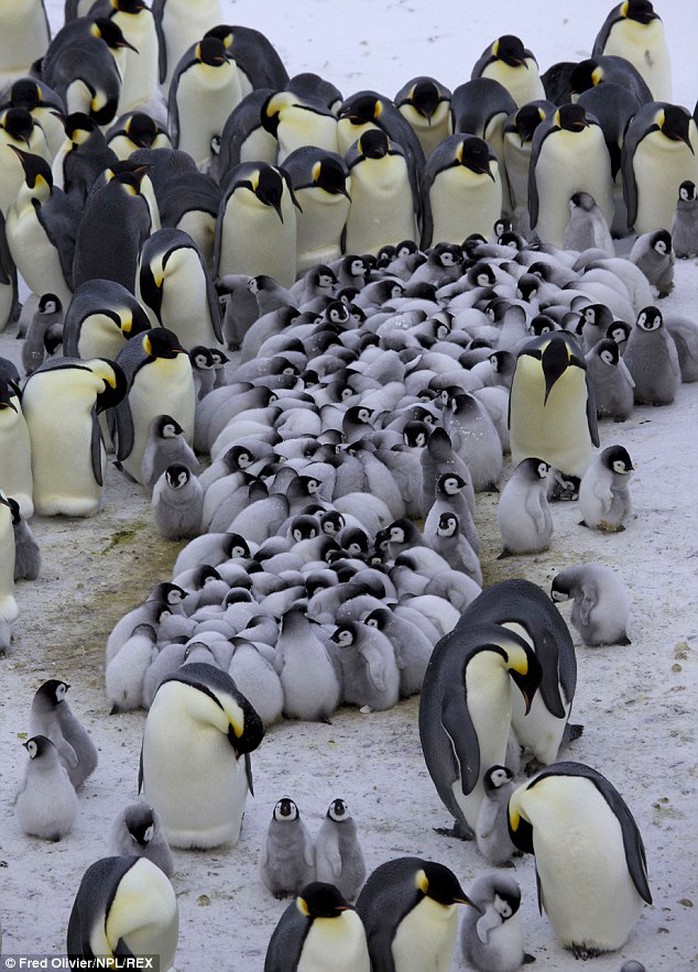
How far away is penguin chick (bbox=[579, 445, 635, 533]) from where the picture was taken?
6391 millimetres

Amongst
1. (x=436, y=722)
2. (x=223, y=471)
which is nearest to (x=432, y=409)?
(x=223, y=471)

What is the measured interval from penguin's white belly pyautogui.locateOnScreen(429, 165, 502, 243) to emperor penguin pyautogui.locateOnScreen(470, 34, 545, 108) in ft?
5.06

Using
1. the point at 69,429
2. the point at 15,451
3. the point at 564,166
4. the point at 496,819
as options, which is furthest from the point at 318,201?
the point at 496,819

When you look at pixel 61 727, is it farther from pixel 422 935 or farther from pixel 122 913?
pixel 422 935

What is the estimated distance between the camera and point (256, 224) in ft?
29.1

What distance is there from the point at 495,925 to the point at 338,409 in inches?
137

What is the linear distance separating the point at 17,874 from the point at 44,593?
1995mm

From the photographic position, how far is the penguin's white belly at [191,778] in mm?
4688

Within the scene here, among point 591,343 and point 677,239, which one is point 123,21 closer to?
point 677,239

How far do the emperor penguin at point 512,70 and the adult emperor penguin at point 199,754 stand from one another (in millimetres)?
7039

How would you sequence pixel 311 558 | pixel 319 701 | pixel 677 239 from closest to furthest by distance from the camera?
1. pixel 319 701
2. pixel 311 558
3. pixel 677 239

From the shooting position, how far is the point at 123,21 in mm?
11914

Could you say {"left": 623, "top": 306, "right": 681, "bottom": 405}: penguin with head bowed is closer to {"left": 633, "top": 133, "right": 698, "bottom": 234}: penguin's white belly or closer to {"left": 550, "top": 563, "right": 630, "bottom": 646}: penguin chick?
{"left": 550, "top": 563, "right": 630, "bottom": 646}: penguin chick

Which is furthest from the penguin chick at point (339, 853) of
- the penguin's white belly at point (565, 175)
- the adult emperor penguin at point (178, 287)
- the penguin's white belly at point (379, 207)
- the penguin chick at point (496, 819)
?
the penguin's white belly at point (565, 175)
